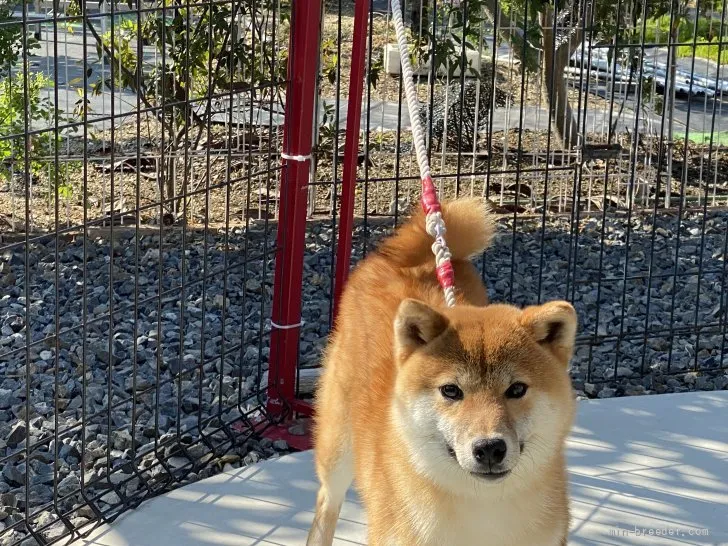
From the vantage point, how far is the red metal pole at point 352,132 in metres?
3.88

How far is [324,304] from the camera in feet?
18.8

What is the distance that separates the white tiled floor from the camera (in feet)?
11.4

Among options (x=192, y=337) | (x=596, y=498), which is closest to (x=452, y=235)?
(x=596, y=498)

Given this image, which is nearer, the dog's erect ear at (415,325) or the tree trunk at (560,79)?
the dog's erect ear at (415,325)

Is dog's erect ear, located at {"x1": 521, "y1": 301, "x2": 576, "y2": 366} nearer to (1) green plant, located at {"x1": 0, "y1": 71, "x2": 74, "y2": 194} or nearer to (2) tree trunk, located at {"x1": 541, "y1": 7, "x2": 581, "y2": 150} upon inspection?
(1) green plant, located at {"x1": 0, "y1": 71, "x2": 74, "y2": 194}

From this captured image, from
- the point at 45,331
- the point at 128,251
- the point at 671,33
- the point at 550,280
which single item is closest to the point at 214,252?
the point at 128,251

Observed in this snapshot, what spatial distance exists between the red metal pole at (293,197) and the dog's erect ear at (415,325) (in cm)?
144

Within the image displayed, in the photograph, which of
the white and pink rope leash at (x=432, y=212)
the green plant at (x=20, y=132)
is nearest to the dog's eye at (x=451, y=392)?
the white and pink rope leash at (x=432, y=212)

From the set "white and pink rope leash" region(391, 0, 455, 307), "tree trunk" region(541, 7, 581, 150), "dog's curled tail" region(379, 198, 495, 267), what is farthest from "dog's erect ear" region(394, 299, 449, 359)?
"tree trunk" region(541, 7, 581, 150)

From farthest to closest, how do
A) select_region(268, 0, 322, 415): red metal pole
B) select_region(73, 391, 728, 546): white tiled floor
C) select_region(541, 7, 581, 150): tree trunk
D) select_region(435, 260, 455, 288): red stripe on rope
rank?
1. select_region(541, 7, 581, 150): tree trunk
2. select_region(268, 0, 322, 415): red metal pole
3. select_region(73, 391, 728, 546): white tiled floor
4. select_region(435, 260, 455, 288): red stripe on rope

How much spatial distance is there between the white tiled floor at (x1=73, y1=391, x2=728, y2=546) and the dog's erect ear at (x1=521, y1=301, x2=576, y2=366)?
3.20 ft

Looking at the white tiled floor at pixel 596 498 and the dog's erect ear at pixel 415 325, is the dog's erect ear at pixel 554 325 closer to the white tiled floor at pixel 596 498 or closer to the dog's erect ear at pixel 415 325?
the dog's erect ear at pixel 415 325

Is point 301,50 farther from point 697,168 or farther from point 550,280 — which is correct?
point 697,168

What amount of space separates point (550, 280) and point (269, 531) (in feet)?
10.0
